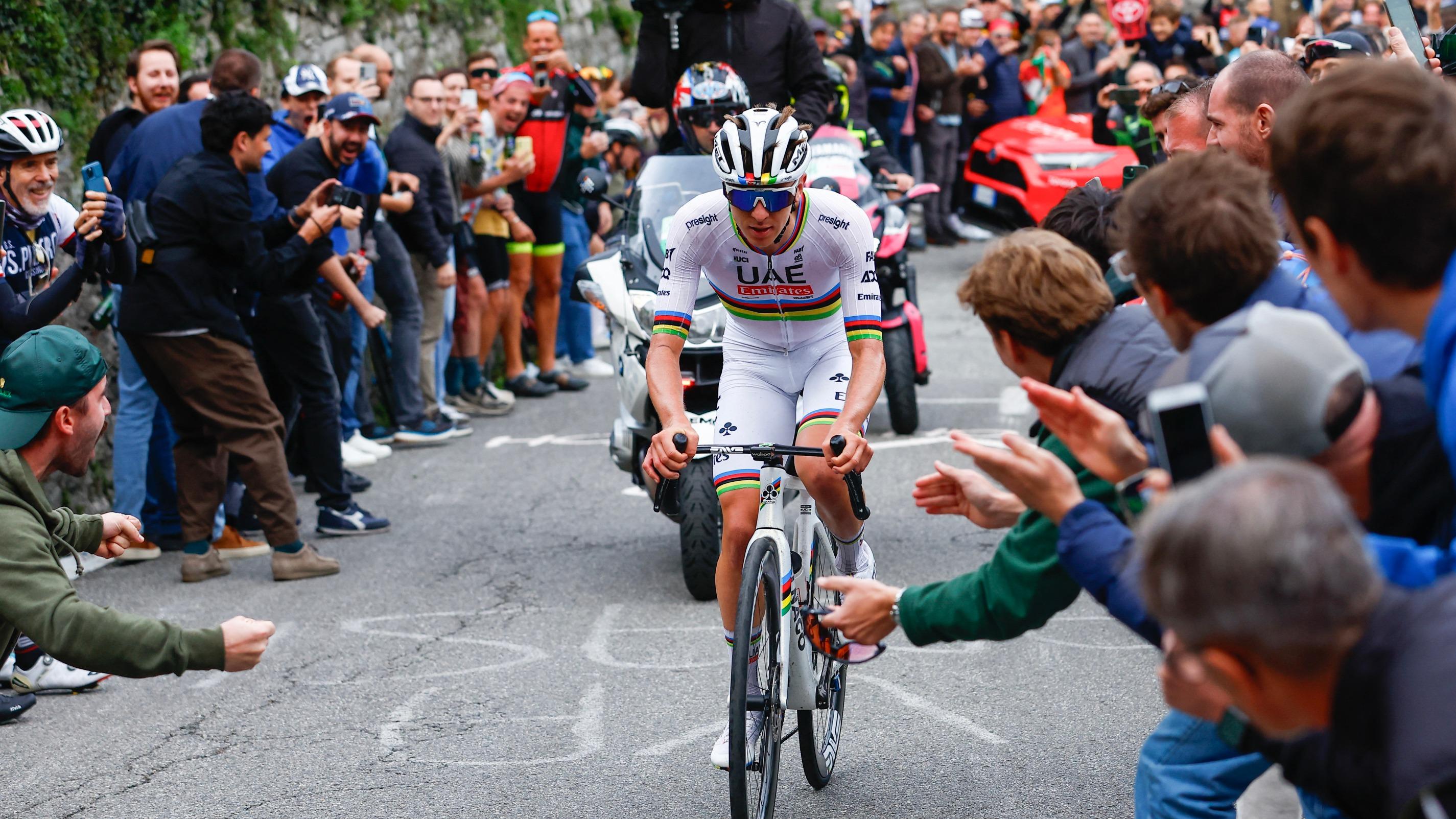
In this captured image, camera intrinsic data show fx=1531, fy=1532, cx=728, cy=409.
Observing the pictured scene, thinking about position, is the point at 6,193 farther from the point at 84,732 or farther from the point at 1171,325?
the point at 1171,325

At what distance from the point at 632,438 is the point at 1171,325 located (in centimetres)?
486

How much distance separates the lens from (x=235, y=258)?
7109 mm

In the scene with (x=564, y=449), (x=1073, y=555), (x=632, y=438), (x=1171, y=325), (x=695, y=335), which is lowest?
(x=564, y=449)

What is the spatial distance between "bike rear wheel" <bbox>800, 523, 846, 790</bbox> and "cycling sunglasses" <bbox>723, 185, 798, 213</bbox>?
99cm

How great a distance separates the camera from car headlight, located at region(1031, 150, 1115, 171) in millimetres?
14977

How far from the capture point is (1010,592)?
2.70 metres

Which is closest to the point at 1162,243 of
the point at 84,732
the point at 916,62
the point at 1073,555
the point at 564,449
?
the point at 1073,555

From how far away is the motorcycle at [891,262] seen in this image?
9.38 metres

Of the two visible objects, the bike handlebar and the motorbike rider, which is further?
the motorbike rider

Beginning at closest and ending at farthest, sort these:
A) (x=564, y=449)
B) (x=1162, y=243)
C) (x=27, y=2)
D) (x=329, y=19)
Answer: (x=1162, y=243) < (x=27, y=2) < (x=564, y=449) < (x=329, y=19)

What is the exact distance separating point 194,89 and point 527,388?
397 cm

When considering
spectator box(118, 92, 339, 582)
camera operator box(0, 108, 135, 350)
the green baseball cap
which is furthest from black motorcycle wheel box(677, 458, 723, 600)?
the green baseball cap

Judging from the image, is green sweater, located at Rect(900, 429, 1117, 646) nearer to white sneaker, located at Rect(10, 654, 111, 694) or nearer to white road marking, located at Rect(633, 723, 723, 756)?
white road marking, located at Rect(633, 723, 723, 756)

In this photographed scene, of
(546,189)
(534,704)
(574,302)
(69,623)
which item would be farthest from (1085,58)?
(69,623)
